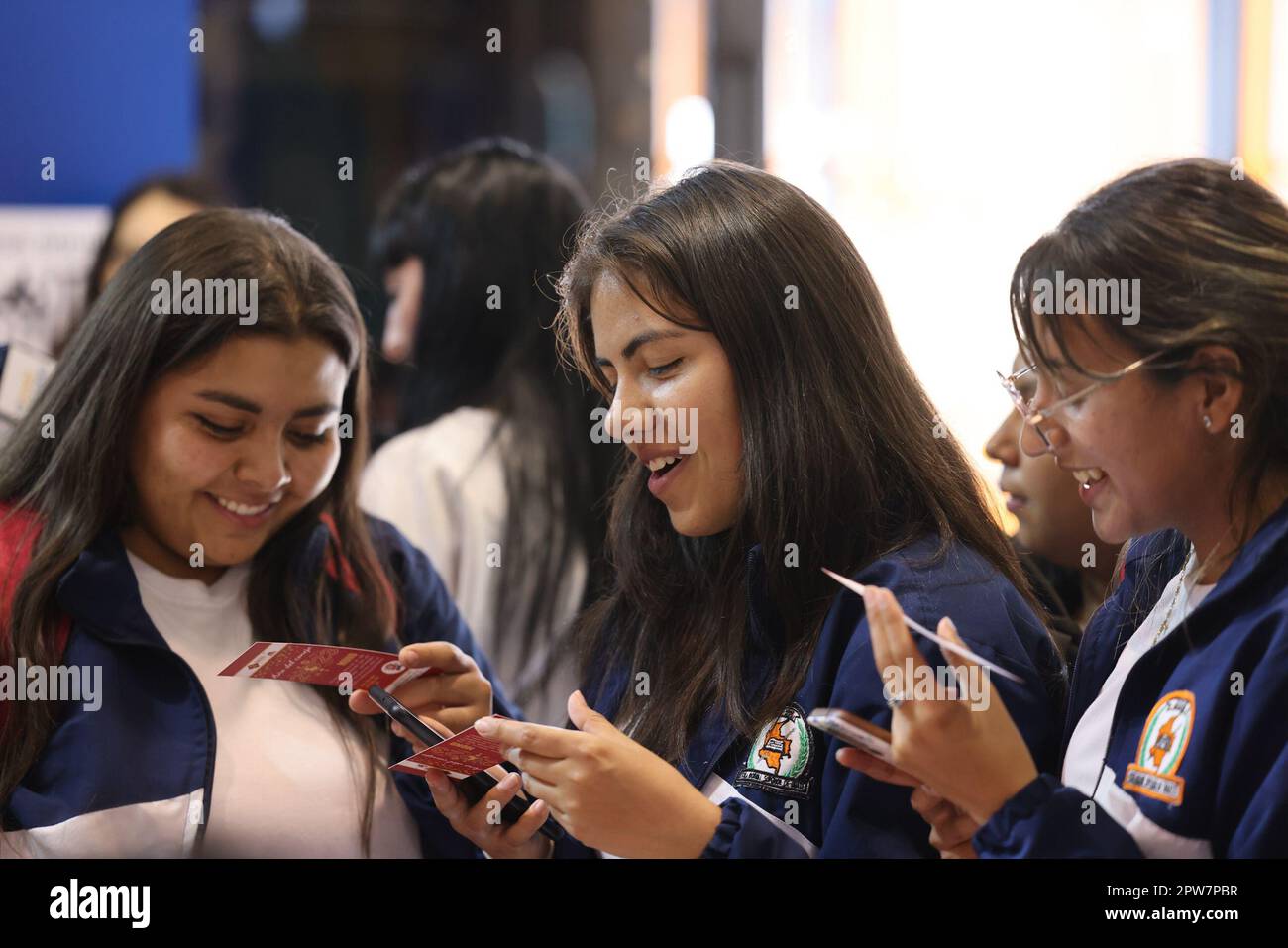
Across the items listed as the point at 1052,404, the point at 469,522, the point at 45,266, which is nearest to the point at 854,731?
the point at 1052,404

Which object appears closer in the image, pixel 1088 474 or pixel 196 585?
pixel 1088 474

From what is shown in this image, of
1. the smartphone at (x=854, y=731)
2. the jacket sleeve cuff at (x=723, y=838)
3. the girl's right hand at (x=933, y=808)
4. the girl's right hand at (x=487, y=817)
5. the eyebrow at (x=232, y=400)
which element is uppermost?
the eyebrow at (x=232, y=400)

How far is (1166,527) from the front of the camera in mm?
1617

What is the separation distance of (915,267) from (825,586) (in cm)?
262

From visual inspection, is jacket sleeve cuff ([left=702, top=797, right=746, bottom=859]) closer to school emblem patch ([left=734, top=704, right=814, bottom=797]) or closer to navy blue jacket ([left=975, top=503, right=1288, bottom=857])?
school emblem patch ([left=734, top=704, right=814, bottom=797])

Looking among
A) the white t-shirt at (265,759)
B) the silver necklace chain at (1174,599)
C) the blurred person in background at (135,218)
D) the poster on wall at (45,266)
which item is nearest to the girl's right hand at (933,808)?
the silver necklace chain at (1174,599)

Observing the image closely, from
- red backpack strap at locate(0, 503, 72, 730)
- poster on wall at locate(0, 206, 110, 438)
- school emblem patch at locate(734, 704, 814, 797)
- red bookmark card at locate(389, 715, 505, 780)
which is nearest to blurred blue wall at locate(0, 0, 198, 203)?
poster on wall at locate(0, 206, 110, 438)

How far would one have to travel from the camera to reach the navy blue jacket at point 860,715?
158 cm

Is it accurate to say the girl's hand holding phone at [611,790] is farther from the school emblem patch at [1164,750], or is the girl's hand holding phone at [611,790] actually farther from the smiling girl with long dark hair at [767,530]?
the school emblem patch at [1164,750]

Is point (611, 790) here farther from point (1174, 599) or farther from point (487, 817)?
point (1174, 599)

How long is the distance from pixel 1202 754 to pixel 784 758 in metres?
0.47
